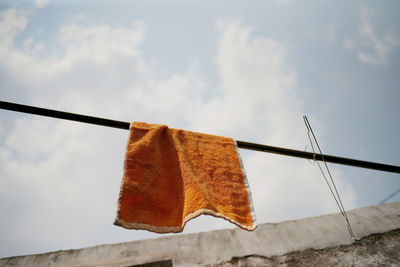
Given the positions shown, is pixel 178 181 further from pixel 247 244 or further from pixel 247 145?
pixel 247 244

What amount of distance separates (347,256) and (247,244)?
3.58 ft

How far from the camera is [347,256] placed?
2.77 m

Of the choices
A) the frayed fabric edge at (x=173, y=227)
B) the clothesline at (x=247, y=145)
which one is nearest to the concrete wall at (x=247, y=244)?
the clothesline at (x=247, y=145)

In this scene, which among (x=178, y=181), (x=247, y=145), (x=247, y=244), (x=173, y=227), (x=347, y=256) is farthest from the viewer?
(x=247, y=244)

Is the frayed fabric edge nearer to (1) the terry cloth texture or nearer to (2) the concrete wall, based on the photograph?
(1) the terry cloth texture

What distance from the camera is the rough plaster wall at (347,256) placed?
2.70 m

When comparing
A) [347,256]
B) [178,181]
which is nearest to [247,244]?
[347,256]

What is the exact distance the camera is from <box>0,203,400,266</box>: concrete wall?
2895mm

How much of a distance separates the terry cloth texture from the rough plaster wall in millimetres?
1571

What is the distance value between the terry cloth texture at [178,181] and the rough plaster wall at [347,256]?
1571 mm

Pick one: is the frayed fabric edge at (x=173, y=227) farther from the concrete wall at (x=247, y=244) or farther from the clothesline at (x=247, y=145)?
the concrete wall at (x=247, y=244)

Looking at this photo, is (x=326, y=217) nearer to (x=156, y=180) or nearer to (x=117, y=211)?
(x=156, y=180)

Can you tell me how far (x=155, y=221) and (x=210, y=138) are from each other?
861mm

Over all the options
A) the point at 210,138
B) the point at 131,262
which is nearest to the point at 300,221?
the point at 210,138
